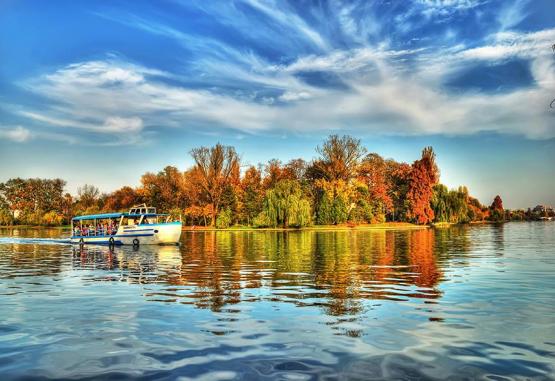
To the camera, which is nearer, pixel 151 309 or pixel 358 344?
pixel 358 344

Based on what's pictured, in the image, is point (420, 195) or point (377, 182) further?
point (377, 182)

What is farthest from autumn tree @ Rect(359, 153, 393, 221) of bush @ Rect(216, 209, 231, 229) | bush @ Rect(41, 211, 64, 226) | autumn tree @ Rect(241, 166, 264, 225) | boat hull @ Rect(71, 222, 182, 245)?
bush @ Rect(41, 211, 64, 226)

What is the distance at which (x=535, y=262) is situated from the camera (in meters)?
28.1

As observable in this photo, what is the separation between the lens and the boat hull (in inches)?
1965

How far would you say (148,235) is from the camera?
167 feet

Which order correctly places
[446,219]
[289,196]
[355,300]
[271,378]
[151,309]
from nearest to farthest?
[271,378] → [151,309] → [355,300] → [289,196] → [446,219]

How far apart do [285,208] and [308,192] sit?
14.3 m

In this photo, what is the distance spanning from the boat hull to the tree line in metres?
38.0

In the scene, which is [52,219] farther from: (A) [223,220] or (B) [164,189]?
(A) [223,220]

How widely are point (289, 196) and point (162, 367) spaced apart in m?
81.0

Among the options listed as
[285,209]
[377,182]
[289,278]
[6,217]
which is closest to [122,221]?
[289,278]

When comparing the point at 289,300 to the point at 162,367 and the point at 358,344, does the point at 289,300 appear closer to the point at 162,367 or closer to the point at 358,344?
the point at 358,344

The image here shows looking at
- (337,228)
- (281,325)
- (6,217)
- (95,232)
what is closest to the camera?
(281,325)

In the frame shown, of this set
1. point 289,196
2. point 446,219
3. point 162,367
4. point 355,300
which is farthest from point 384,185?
point 162,367
